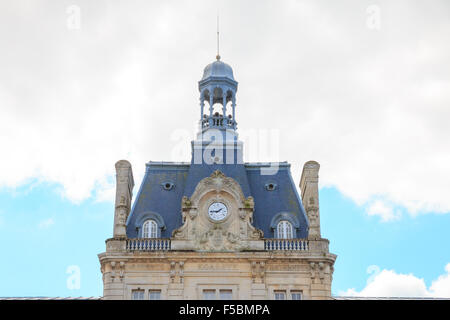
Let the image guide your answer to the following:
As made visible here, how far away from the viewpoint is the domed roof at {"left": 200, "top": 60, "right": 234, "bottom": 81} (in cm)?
5659

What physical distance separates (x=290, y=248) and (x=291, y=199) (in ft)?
16.0

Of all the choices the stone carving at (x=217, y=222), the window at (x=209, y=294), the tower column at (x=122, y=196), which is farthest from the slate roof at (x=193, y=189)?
the window at (x=209, y=294)

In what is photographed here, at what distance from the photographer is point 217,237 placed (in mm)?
47750

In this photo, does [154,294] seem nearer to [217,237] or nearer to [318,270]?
[217,237]

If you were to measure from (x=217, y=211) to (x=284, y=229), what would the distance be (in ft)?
15.1

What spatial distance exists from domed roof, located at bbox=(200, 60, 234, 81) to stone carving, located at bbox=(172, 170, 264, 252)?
10218 mm

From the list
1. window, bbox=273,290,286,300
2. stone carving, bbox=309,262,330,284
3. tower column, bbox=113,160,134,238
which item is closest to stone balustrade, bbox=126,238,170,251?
tower column, bbox=113,160,134,238

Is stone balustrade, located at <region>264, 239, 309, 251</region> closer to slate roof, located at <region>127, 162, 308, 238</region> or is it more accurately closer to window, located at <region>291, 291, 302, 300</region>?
slate roof, located at <region>127, 162, 308, 238</region>

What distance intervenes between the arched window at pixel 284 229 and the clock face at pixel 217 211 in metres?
3.76
